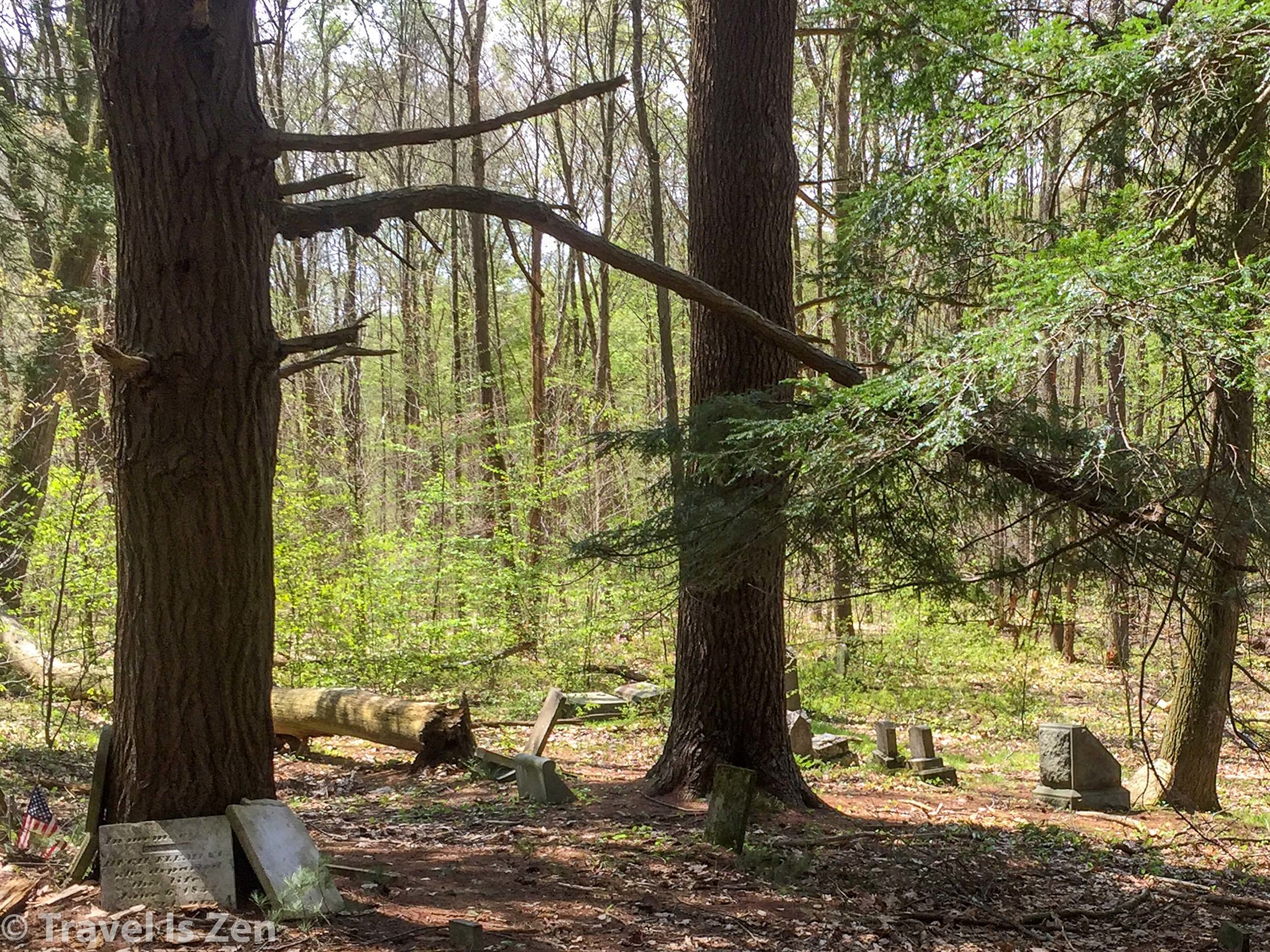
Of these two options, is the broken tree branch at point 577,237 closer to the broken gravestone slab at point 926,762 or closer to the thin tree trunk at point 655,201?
the broken gravestone slab at point 926,762

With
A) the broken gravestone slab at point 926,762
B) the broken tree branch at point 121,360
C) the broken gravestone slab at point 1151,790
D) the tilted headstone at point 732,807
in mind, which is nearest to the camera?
the broken tree branch at point 121,360

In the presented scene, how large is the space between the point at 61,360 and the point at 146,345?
7.79 meters

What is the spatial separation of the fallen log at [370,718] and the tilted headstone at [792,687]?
15.9ft

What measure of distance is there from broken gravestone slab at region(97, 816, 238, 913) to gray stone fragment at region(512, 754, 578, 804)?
317 cm

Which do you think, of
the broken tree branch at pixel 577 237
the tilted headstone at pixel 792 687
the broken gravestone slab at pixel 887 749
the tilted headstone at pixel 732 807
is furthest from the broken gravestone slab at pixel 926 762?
the broken tree branch at pixel 577 237

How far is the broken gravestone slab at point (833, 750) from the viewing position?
9805 millimetres

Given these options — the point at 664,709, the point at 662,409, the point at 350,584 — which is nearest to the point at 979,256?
the point at 664,709

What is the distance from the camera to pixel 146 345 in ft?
13.7

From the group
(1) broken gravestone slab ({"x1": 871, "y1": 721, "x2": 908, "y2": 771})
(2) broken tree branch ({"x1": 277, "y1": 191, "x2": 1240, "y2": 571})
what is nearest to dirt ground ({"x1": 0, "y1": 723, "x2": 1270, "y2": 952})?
(1) broken gravestone slab ({"x1": 871, "y1": 721, "x2": 908, "y2": 771})

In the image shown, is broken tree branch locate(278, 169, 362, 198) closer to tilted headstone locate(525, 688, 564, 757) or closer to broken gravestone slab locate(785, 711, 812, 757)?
tilted headstone locate(525, 688, 564, 757)

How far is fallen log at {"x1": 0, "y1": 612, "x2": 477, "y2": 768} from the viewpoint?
27.6 feet

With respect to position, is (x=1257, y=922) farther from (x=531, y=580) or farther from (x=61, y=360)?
(x=61, y=360)

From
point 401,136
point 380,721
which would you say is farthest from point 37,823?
point 380,721

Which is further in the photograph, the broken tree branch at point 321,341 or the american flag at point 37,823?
the american flag at point 37,823
